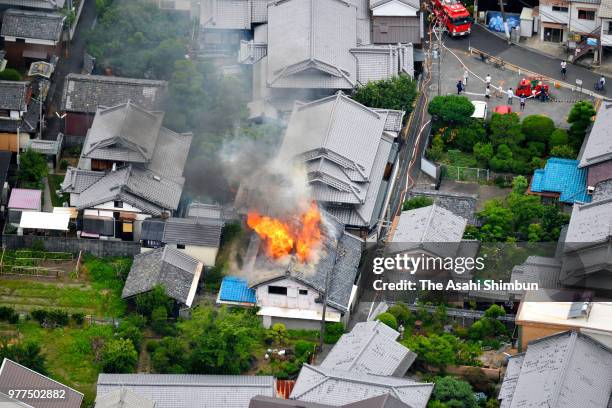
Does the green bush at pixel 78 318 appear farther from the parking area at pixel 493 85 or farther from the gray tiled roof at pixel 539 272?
the parking area at pixel 493 85

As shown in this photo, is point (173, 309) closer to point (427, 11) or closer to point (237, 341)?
point (237, 341)

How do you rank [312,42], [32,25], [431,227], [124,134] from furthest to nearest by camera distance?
[32,25], [312,42], [124,134], [431,227]

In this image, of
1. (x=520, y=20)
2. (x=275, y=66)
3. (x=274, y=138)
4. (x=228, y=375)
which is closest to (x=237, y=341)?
(x=228, y=375)

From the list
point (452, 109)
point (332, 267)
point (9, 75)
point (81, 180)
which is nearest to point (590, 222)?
point (332, 267)

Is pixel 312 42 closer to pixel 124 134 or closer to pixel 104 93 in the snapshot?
pixel 104 93

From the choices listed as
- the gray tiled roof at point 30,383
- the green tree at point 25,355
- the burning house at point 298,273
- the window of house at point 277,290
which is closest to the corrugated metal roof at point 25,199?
the burning house at point 298,273
